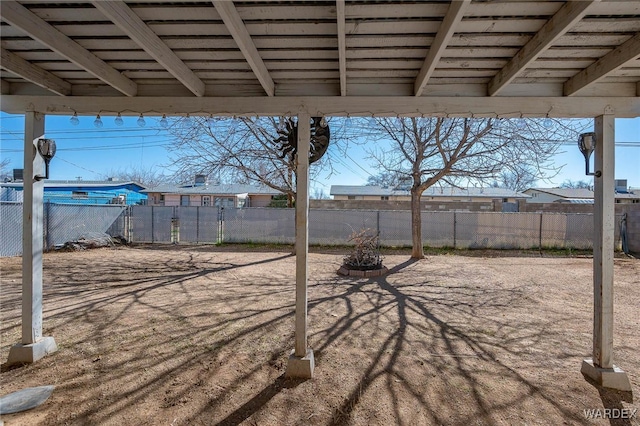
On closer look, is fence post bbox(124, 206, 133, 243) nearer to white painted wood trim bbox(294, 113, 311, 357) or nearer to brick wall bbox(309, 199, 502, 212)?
brick wall bbox(309, 199, 502, 212)

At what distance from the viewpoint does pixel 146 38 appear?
6.13 feet

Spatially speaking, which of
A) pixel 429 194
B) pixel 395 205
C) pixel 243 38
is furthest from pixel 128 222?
pixel 429 194

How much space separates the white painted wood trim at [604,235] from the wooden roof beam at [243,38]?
2.66m

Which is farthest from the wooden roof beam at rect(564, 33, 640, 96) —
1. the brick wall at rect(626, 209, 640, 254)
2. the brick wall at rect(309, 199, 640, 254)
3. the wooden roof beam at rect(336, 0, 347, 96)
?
the brick wall at rect(309, 199, 640, 254)

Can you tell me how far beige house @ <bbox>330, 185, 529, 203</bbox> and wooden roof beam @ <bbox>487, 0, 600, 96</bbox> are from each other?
55.0 ft

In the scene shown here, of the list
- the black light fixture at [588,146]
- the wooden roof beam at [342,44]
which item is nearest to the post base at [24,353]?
the wooden roof beam at [342,44]

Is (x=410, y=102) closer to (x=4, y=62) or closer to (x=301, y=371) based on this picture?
(x=301, y=371)

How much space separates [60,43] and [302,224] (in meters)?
2.00

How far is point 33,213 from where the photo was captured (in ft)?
8.79

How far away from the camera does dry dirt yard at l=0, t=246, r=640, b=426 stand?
213 cm

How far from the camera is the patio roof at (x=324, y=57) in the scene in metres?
1.71

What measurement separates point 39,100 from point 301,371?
3.21 meters

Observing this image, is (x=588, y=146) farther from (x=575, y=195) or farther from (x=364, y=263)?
(x=575, y=195)

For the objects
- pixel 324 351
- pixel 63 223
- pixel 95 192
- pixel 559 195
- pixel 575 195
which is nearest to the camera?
pixel 324 351
